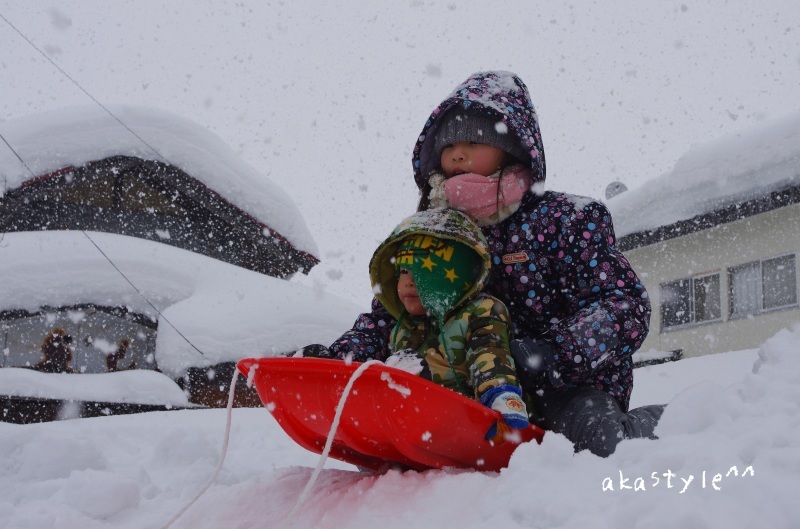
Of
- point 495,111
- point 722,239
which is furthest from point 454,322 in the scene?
point 722,239

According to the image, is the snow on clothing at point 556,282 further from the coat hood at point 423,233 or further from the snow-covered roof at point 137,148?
the snow-covered roof at point 137,148

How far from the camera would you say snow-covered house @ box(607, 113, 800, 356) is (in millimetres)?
9742

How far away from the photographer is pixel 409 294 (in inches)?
105

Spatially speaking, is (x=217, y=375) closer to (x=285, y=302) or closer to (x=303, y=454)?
(x=285, y=302)

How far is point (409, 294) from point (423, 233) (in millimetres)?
254

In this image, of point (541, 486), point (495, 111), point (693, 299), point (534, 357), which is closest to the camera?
point (541, 486)

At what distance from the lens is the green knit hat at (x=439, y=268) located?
2518mm

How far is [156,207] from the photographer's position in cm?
1175

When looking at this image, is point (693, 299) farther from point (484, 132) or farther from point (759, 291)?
point (484, 132)

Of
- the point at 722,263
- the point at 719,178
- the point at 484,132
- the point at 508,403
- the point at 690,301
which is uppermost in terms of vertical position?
the point at 484,132

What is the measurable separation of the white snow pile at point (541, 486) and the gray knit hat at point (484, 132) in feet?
4.34

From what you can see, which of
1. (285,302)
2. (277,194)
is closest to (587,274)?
(285,302)

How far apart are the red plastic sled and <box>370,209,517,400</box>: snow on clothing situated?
8.0 inches

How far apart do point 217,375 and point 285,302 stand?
143 centimetres
